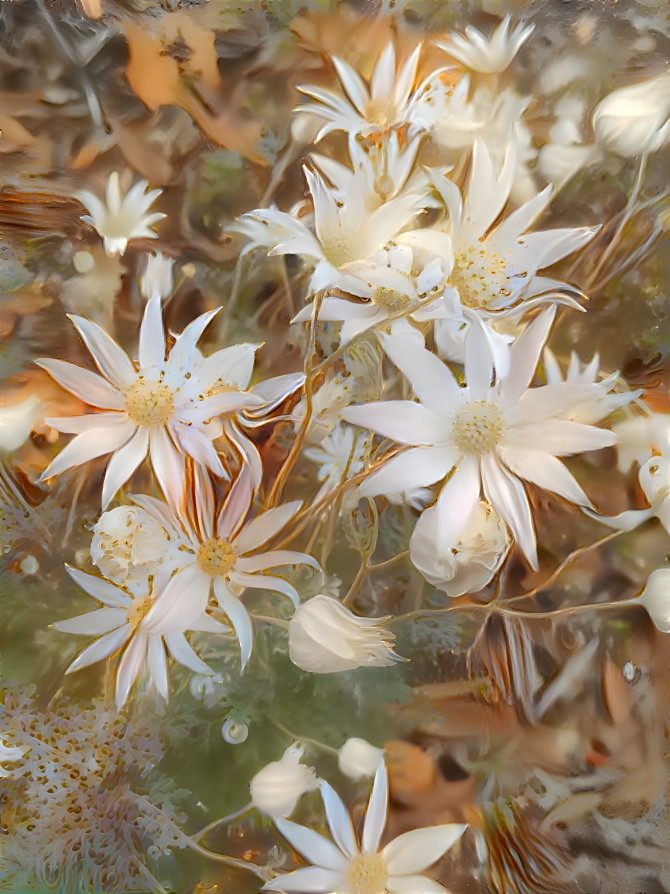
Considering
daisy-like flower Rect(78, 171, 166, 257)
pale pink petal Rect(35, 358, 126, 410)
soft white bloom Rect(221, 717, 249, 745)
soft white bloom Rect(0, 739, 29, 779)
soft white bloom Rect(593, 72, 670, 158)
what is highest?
soft white bloom Rect(593, 72, 670, 158)

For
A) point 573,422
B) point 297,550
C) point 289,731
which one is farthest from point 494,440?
point 289,731

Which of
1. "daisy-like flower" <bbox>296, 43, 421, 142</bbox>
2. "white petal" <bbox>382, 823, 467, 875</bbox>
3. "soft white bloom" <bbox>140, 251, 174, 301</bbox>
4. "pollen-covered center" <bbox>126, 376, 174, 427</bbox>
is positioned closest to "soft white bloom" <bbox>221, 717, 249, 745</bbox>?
"white petal" <bbox>382, 823, 467, 875</bbox>

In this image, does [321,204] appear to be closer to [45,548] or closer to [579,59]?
[579,59]

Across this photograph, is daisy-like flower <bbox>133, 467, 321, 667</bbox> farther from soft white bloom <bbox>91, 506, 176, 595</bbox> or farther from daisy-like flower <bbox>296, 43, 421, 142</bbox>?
daisy-like flower <bbox>296, 43, 421, 142</bbox>

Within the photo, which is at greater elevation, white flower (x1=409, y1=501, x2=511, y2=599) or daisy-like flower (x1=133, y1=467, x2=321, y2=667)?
white flower (x1=409, y1=501, x2=511, y2=599)
